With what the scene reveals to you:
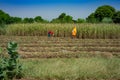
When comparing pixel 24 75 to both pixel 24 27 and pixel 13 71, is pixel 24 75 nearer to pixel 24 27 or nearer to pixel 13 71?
pixel 13 71

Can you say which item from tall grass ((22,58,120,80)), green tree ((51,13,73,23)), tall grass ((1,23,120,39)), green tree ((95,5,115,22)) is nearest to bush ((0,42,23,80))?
tall grass ((22,58,120,80))

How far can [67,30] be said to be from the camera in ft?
104

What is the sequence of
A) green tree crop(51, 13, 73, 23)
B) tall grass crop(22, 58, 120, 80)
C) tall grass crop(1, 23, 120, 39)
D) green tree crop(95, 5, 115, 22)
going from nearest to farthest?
tall grass crop(22, 58, 120, 80), tall grass crop(1, 23, 120, 39), green tree crop(51, 13, 73, 23), green tree crop(95, 5, 115, 22)

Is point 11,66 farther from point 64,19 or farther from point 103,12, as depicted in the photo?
point 103,12

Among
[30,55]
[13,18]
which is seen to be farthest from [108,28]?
[13,18]

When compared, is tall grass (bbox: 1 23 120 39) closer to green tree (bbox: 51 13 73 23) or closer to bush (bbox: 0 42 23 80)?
green tree (bbox: 51 13 73 23)

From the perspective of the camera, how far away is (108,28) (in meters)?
30.4

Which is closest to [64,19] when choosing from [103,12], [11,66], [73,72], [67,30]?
[103,12]

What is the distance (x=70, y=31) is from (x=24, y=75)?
78.8 feet

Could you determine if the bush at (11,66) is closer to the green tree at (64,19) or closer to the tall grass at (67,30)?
the tall grass at (67,30)

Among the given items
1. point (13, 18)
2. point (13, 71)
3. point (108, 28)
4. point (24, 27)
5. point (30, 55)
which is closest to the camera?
point (13, 71)

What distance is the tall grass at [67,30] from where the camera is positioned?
1195 inches

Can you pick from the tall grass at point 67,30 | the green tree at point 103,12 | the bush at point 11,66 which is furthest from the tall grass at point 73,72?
the green tree at point 103,12

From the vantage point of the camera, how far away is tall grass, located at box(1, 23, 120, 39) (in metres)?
30.3
